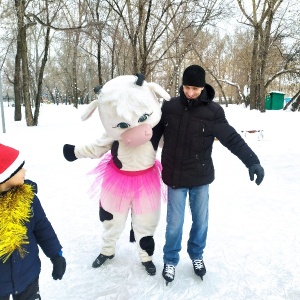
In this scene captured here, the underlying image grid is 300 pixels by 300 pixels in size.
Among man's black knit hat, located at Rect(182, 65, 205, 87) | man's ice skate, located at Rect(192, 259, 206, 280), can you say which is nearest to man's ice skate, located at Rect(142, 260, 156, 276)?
man's ice skate, located at Rect(192, 259, 206, 280)

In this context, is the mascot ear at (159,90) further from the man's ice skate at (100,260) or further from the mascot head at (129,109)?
the man's ice skate at (100,260)

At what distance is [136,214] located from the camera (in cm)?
267

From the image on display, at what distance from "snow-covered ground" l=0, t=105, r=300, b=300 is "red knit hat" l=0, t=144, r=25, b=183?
4.16 ft

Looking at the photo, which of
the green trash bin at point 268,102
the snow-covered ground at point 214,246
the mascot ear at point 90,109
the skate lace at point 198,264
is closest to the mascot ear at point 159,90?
the mascot ear at point 90,109

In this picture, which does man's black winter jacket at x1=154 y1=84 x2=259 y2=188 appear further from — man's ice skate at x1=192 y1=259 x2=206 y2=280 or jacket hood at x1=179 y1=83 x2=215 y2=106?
man's ice skate at x1=192 y1=259 x2=206 y2=280

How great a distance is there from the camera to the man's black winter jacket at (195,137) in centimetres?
238

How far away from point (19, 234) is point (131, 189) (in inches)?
42.2

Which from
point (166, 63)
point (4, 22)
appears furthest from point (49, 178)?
point (166, 63)

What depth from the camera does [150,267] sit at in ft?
8.91

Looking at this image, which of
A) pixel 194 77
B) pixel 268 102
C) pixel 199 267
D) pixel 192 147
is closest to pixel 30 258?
pixel 192 147

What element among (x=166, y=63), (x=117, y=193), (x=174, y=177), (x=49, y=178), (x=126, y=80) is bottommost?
(x=49, y=178)

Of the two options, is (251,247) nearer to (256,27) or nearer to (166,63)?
(256,27)

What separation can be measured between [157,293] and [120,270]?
0.43 metres

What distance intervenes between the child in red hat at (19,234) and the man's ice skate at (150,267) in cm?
105
